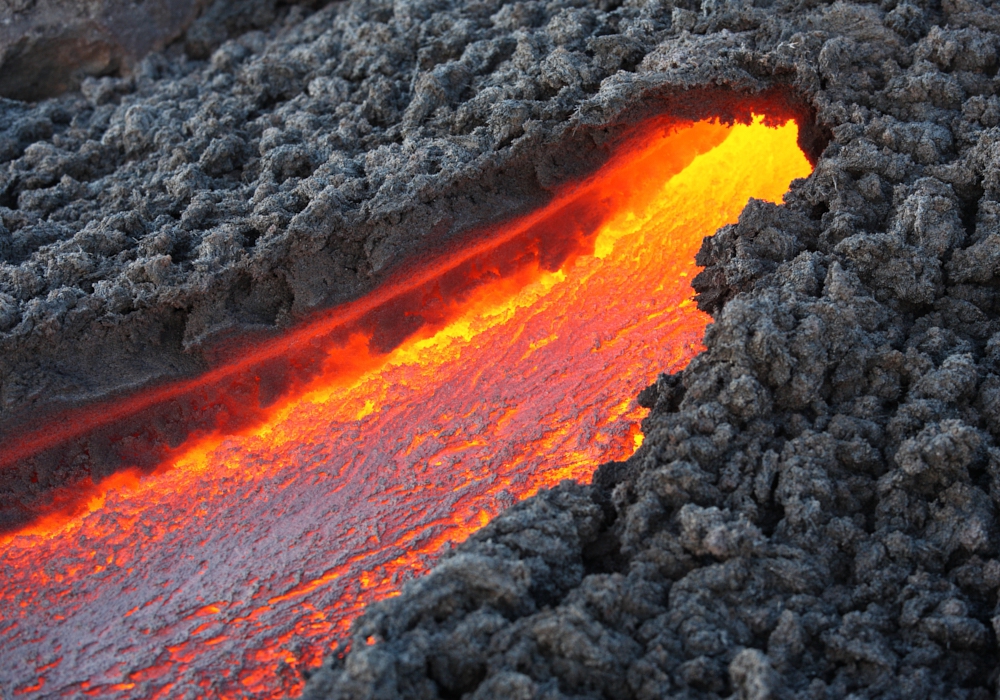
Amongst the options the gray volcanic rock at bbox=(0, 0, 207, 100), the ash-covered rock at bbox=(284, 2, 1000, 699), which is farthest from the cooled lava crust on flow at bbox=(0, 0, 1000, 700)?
the gray volcanic rock at bbox=(0, 0, 207, 100)

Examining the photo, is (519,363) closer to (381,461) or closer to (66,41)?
(381,461)

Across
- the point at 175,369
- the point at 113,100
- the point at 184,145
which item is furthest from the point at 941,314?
the point at 113,100

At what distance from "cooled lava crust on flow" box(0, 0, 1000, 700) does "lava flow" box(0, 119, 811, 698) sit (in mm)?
14

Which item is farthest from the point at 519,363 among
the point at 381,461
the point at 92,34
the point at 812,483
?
the point at 92,34

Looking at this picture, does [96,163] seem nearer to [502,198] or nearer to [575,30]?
[502,198]

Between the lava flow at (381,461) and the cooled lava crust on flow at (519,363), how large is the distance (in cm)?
1

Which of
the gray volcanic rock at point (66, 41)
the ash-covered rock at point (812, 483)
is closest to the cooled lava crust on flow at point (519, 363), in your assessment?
the ash-covered rock at point (812, 483)

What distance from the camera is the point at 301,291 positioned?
3.33 metres

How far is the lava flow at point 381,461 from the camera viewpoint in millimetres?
2885

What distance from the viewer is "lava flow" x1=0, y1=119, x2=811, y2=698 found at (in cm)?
288

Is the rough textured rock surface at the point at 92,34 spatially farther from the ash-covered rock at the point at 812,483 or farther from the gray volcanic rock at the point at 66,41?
the ash-covered rock at the point at 812,483

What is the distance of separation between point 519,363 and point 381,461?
2.05ft

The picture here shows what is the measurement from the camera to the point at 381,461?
130 inches

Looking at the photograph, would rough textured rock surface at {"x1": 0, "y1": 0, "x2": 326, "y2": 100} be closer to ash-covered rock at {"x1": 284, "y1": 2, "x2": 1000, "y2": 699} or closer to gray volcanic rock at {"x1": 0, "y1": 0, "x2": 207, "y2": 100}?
gray volcanic rock at {"x1": 0, "y1": 0, "x2": 207, "y2": 100}
